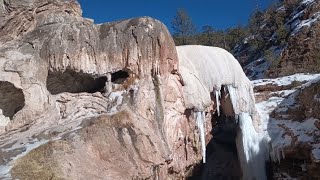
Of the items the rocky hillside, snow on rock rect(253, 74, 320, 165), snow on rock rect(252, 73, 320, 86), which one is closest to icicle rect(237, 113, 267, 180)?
snow on rock rect(253, 74, 320, 165)

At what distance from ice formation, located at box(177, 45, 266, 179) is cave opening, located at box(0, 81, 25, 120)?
5.57m

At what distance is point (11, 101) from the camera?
11836mm

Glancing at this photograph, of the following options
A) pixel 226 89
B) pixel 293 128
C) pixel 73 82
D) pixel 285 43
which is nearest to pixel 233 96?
pixel 226 89

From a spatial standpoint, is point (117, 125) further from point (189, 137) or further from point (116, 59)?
point (189, 137)

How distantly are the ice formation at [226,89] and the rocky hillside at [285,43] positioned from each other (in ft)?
21.4

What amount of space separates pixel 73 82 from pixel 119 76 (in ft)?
5.00

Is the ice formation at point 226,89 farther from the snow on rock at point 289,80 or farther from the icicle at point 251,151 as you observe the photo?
the snow on rock at point 289,80

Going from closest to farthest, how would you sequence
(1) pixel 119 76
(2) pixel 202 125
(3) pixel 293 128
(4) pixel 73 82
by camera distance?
1. (4) pixel 73 82
2. (1) pixel 119 76
3. (2) pixel 202 125
4. (3) pixel 293 128

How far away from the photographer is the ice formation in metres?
14.4

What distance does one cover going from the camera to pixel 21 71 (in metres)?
10.9

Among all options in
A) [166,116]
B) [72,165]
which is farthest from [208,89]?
[72,165]

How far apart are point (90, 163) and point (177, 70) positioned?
5315mm

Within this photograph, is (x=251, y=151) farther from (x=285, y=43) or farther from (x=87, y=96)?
(x=285, y=43)

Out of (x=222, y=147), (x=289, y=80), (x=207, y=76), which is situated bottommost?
(x=222, y=147)
